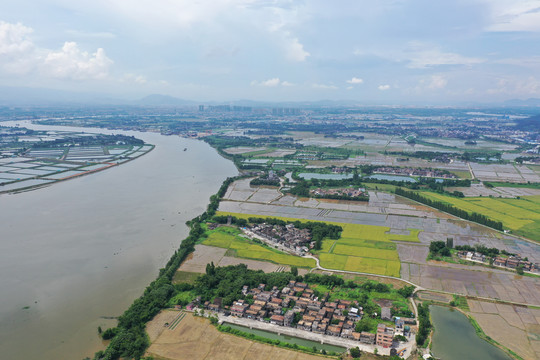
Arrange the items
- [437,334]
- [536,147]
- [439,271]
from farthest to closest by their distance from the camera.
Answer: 1. [536,147]
2. [439,271]
3. [437,334]

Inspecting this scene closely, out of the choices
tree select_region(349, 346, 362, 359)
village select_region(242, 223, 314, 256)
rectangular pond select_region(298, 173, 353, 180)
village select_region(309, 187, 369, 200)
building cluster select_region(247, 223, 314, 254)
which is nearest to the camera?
tree select_region(349, 346, 362, 359)

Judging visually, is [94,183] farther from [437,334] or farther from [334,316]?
[437,334]

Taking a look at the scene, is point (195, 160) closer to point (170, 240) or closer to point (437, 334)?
point (170, 240)

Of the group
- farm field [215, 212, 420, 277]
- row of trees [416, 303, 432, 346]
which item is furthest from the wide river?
row of trees [416, 303, 432, 346]

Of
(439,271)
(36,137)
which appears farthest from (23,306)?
(36,137)

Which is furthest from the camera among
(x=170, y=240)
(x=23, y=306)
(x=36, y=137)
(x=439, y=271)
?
(x=36, y=137)

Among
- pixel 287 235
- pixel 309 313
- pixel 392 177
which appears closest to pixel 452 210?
pixel 392 177

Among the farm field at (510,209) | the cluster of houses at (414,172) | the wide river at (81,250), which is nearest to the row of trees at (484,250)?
the farm field at (510,209)

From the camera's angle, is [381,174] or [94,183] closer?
[94,183]

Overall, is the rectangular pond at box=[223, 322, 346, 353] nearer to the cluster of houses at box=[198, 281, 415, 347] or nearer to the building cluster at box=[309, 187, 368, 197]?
the cluster of houses at box=[198, 281, 415, 347]
